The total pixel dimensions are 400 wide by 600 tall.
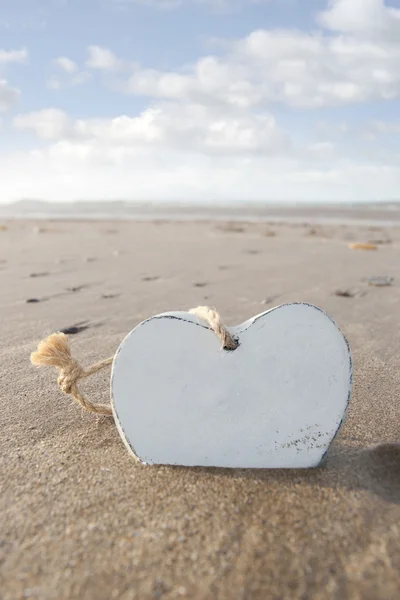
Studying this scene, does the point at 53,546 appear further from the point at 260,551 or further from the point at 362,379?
the point at 362,379

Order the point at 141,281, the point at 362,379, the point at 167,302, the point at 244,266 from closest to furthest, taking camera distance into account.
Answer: the point at 362,379 → the point at 167,302 → the point at 141,281 → the point at 244,266

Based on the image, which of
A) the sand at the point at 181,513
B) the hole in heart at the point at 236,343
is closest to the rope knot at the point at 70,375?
the sand at the point at 181,513

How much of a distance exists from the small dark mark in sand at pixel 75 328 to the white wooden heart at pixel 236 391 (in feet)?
4.74

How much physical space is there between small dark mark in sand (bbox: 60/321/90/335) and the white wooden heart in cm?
145

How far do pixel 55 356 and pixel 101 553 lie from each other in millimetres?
542

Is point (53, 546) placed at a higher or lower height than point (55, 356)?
lower

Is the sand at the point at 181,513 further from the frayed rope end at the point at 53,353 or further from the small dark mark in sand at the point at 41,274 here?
the small dark mark in sand at the point at 41,274

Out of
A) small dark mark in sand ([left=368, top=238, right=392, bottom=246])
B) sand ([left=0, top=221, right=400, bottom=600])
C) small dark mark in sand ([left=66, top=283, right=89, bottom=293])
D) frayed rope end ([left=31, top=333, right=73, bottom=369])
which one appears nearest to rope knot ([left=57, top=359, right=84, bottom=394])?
frayed rope end ([left=31, top=333, right=73, bottom=369])

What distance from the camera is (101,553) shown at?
102 centimetres

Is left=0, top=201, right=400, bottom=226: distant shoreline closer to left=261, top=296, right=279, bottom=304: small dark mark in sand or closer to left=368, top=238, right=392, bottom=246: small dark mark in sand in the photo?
left=368, top=238, right=392, bottom=246: small dark mark in sand

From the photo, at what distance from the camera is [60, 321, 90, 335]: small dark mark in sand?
266 cm

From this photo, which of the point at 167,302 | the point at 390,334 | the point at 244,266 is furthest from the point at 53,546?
the point at 244,266

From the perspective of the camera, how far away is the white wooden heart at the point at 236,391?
4.20ft

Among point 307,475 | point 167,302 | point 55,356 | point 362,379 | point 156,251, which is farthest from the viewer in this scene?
point 156,251
